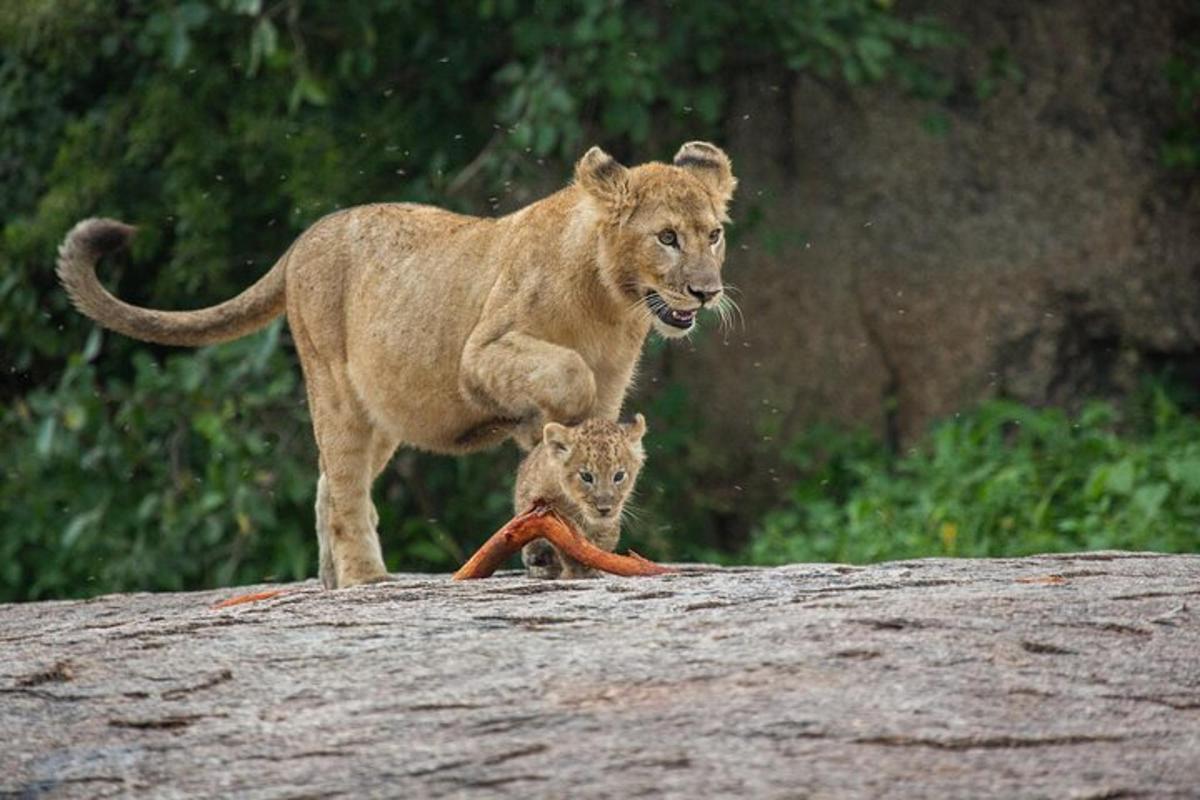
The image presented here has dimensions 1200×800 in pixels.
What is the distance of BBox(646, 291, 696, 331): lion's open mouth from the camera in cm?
652

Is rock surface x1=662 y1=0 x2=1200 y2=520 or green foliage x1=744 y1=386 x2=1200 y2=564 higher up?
rock surface x1=662 y1=0 x2=1200 y2=520

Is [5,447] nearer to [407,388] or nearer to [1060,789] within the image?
[407,388]

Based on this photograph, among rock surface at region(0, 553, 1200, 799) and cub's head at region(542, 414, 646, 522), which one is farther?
cub's head at region(542, 414, 646, 522)

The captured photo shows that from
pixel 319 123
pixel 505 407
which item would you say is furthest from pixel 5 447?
pixel 505 407

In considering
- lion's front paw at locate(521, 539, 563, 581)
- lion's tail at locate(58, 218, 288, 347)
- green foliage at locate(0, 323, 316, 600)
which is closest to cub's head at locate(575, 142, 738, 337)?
lion's front paw at locate(521, 539, 563, 581)

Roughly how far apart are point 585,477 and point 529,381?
0.41 metres

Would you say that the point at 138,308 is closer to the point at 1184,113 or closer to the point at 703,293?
the point at 703,293

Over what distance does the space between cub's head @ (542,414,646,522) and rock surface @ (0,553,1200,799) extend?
2.06ft

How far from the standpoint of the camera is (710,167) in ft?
22.9

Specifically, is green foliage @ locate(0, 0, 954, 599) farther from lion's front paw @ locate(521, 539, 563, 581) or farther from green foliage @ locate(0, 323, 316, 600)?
lion's front paw @ locate(521, 539, 563, 581)

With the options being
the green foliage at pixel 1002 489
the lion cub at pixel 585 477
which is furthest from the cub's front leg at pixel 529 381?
the green foliage at pixel 1002 489

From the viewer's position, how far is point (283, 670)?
4.84 meters

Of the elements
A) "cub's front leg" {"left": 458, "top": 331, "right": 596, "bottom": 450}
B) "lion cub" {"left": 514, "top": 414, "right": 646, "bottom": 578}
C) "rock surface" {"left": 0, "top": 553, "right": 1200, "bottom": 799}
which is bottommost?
"rock surface" {"left": 0, "top": 553, "right": 1200, "bottom": 799}

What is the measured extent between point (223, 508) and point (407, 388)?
3.60 meters
